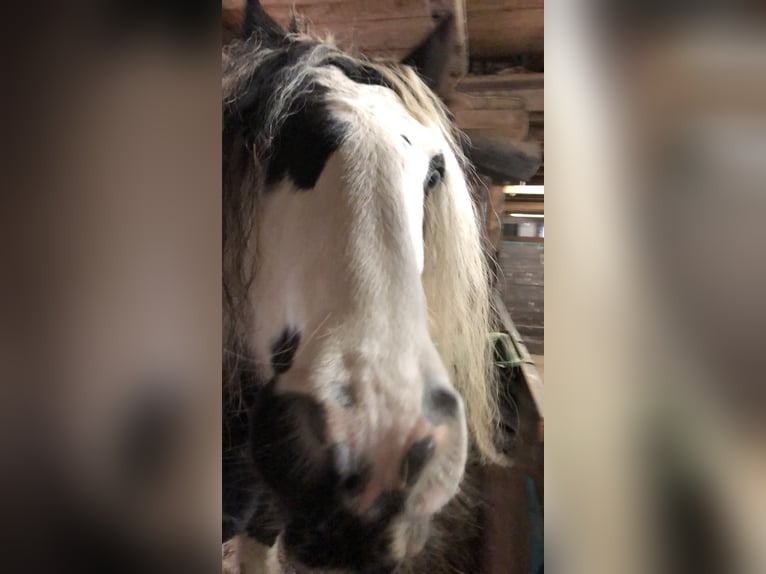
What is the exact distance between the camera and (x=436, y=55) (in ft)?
2.34

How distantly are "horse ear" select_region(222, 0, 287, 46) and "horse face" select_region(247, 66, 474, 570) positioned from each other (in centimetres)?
11

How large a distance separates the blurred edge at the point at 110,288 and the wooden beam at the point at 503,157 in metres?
0.42

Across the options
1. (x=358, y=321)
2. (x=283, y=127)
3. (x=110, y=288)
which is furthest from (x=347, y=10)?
(x=110, y=288)

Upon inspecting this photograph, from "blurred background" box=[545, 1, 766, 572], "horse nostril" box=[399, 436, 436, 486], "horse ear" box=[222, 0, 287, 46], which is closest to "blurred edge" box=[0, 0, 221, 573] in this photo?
"horse ear" box=[222, 0, 287, 46]

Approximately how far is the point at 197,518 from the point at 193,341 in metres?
0.30

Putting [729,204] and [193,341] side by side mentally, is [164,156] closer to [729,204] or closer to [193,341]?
[193,341]

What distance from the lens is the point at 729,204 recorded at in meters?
0.68

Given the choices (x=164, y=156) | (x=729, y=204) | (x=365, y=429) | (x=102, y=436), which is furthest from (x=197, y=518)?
(x=729, y=204)

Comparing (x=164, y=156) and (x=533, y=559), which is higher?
(x=164, y=156)

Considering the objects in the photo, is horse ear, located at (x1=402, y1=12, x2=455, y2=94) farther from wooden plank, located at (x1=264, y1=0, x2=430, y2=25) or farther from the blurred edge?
the blurred edge

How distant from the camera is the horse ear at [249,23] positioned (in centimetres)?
77

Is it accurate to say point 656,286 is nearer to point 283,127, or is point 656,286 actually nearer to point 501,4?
point 501,4

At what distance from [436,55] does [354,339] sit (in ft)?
1.43

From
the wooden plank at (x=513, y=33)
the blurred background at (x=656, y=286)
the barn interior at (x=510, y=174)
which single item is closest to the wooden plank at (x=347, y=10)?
the barn interior at (x=510, y=174)
